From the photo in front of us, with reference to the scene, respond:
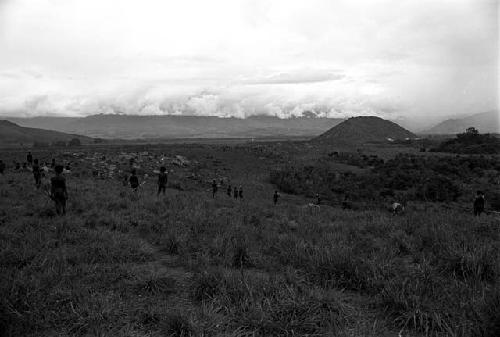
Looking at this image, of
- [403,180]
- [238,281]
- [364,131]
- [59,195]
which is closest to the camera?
[238,281]

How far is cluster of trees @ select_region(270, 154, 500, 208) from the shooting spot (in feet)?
119

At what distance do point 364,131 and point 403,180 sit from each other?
14312 centimetres

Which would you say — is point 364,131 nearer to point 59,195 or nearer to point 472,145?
point 472,145

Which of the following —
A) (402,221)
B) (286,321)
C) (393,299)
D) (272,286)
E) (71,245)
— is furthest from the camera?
(402,221)

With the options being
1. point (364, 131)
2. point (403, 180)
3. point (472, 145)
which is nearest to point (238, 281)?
point (403, 180)

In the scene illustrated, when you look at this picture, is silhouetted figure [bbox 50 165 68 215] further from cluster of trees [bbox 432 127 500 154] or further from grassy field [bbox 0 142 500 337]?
cluster of trees [bbox 432 127 500 154]

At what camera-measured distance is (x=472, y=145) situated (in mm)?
70938

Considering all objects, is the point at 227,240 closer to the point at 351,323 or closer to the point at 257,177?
the point at 351,323

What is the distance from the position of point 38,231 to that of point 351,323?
22.4 feet

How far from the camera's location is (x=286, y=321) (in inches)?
163

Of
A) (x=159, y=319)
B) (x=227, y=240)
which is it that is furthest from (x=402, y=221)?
(x=159, y=319)

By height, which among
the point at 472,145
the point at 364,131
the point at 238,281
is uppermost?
the point at 364,131

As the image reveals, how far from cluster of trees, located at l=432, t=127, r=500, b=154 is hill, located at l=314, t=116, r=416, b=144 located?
81.5m

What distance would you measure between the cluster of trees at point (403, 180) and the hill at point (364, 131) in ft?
362
